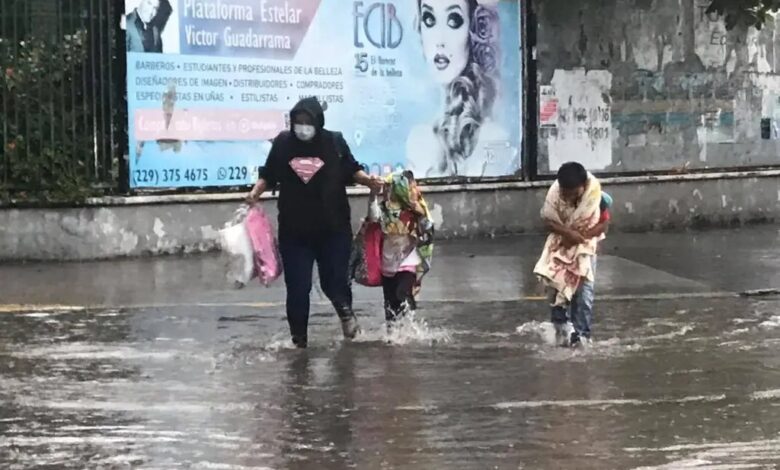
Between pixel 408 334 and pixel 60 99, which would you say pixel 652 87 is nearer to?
pixel 60 99

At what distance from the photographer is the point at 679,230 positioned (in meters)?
15.4

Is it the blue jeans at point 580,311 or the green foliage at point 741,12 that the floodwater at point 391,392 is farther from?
the green foliage at point 741,12

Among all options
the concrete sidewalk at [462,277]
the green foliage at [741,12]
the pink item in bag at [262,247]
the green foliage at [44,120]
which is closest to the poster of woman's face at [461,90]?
the concrete sidewalk at [462,277]

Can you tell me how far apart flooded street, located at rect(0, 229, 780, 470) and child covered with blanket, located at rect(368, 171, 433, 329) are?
0.36m

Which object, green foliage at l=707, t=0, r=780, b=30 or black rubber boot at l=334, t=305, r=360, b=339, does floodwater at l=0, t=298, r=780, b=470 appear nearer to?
black rubber boot at l=334, t=305, r=360, b=339

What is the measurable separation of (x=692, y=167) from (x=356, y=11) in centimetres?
498

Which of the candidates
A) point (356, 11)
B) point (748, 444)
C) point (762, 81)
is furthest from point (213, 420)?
point (762, 81)

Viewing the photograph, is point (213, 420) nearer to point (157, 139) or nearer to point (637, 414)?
point (637, 414)

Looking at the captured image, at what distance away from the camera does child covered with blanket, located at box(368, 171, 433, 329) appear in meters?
8.55

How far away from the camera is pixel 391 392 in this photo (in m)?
7.01

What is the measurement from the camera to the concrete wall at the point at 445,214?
39.9 ft

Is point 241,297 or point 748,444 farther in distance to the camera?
point 241,297

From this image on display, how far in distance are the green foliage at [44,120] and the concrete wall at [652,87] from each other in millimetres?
5471

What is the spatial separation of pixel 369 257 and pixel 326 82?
5.09 meters
